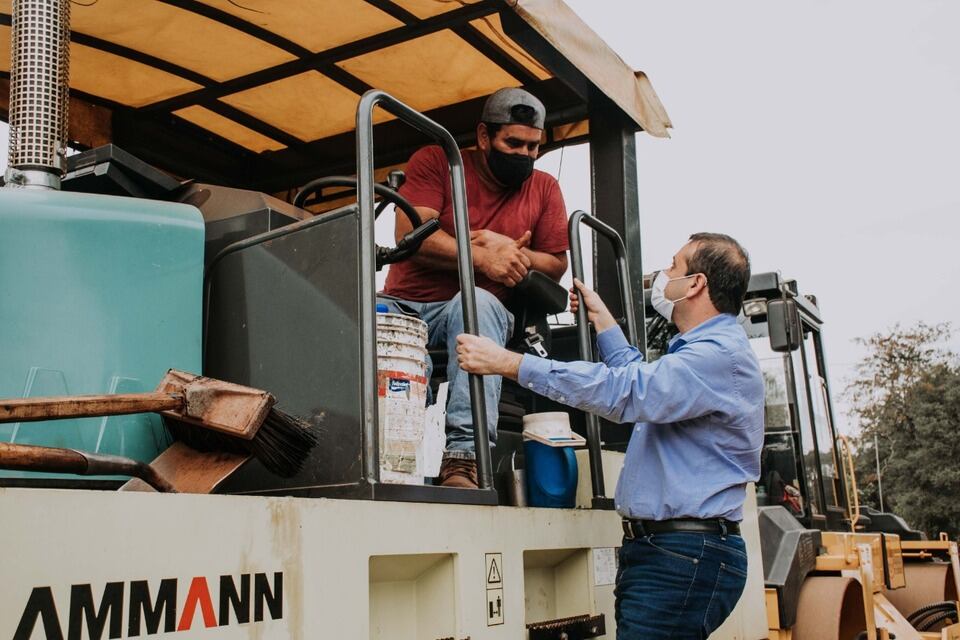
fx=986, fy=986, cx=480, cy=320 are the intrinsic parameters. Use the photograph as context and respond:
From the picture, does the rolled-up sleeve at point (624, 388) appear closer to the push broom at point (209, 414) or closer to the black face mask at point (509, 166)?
the push broom at point (209, 414)

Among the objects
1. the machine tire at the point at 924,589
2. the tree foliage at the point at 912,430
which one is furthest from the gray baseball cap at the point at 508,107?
Answer: the tree foliage at the point at 912,430

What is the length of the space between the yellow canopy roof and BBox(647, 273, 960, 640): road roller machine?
2432 millimetres

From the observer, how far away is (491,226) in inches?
143

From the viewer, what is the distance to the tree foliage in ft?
101

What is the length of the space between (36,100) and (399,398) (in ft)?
3.48

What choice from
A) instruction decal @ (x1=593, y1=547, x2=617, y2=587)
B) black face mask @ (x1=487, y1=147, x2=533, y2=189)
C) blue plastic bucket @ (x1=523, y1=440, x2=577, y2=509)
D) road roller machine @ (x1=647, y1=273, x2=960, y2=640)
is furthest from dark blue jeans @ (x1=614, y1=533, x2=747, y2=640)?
road roller machine @ (x1=647, y1=273, x2=960, y2=640)

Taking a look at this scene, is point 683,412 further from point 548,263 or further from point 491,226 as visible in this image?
point 491,226

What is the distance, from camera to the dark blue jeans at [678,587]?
8.52ft

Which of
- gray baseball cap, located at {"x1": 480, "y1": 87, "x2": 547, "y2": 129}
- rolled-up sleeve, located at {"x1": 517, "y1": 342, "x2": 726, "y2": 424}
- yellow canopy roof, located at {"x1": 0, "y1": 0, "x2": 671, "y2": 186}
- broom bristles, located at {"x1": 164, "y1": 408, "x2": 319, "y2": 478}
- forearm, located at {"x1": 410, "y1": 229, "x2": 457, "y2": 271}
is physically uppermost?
yellow canopy roof, located at {"x1": 0, "y1": 0, "x2": 671, "y2": 186}

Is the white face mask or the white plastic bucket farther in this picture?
the white face mask

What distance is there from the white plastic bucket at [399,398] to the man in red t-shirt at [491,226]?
1.50 ft

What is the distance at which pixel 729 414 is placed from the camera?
2.71 metres

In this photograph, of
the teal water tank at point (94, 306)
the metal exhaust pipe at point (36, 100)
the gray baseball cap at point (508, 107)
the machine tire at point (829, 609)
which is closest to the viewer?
the teal water tank at point (94, 306)

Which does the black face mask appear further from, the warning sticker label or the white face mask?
the warning sticker label
